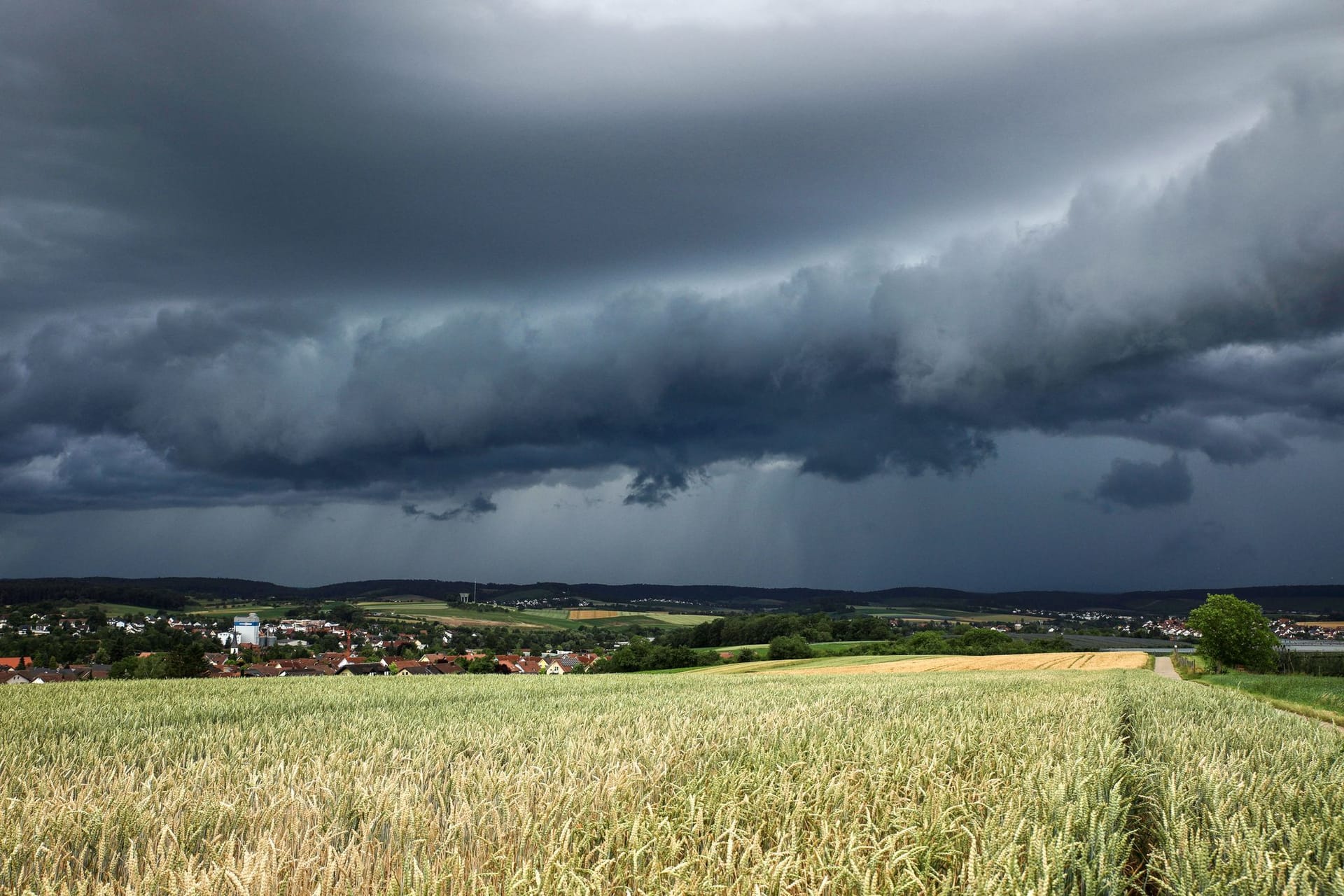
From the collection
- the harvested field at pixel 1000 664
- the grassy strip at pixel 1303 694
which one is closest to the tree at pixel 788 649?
the harvested field at pixel 1000 664

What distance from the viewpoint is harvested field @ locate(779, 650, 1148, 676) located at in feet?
164

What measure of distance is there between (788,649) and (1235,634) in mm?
36261

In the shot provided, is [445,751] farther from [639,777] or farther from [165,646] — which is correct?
→ [165,646]

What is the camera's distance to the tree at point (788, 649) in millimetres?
76938

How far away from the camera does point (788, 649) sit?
7794 cm

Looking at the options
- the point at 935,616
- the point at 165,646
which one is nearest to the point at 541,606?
the point at 935,616

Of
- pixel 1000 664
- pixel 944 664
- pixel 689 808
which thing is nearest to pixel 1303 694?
pixel 1000 664

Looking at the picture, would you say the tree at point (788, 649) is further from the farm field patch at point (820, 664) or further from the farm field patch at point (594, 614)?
the farm field patch at point (594, 614)

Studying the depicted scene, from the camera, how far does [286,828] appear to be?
432 cm

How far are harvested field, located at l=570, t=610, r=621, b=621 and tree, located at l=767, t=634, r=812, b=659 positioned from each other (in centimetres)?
6587

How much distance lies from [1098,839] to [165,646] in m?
74.1

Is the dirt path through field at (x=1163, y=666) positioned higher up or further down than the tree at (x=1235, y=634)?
further down

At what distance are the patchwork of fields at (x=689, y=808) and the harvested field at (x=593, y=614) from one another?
135m

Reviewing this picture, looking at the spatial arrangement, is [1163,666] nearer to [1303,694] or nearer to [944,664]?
[944,664]
